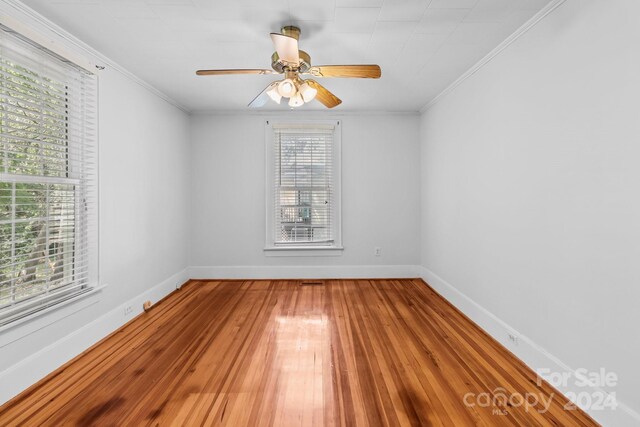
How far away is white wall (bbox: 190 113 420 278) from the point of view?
420 centimetres

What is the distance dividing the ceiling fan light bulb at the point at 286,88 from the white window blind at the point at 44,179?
5.13ft

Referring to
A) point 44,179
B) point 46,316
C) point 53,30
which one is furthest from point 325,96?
point 46,316

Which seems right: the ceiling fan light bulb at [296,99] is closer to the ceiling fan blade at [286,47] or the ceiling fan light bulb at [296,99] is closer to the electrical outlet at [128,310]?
the ceiling fan blade at [286,47]

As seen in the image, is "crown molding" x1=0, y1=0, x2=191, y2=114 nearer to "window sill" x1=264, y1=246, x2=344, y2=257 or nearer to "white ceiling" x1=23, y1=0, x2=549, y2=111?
"white ceiling" x1=23, y1=0, x2=549, y2=111

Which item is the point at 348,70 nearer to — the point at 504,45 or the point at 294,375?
the point at 504,45

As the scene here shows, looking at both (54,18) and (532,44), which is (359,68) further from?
(54,18)

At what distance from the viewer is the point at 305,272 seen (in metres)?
4.23

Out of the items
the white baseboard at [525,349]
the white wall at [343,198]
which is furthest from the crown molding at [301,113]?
the white baseboard at [525,349]

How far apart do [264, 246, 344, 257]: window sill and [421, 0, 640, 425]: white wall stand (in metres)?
1.85

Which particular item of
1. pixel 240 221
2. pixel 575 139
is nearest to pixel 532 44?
pixel 575 139

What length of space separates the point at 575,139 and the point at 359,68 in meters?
1.40

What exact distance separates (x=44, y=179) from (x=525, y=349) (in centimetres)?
359

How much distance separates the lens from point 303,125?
13.7ft

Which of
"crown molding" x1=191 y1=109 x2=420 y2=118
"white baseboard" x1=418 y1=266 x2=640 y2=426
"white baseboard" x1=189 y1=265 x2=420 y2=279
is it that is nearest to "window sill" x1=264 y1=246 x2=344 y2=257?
"white baseboard" x1=189 y1=265 x2=420 y2=279
